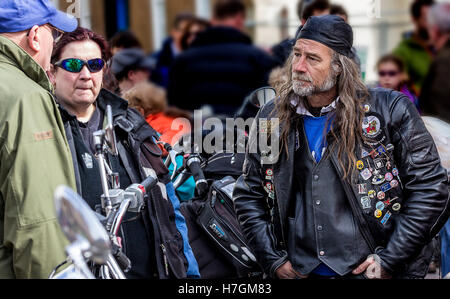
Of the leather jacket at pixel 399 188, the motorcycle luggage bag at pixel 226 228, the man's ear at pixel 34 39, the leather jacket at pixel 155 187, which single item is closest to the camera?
the man's ear at pixel 34 39

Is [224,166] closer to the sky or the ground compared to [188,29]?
closer to the ground

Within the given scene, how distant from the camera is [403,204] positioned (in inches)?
147

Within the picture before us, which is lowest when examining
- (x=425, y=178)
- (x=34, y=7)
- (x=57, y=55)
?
(x=425, y=178)

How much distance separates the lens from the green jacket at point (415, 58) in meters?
8.19

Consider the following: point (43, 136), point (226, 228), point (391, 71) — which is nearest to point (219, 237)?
point (226, 228)

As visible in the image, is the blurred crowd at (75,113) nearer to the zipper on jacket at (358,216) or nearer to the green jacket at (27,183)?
the green jacket at (27,183)

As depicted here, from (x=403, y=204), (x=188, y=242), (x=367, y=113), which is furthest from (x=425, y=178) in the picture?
(x=188, y=242)

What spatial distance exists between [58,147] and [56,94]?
94 centimetres

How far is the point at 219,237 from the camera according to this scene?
4.54 m

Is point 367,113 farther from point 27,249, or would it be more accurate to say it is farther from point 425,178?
point 27,249

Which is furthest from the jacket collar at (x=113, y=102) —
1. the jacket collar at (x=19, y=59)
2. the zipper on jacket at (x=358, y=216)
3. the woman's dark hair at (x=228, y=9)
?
the woman's dark hair at (x=228, y=9)

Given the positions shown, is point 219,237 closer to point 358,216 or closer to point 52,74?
point 358,216

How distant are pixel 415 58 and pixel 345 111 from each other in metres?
4.83
